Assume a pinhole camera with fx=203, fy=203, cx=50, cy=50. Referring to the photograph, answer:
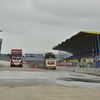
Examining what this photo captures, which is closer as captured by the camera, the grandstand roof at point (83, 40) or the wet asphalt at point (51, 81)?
the wet asphalt at point (51, 81)

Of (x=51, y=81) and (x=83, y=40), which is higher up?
(x=83, y=40)

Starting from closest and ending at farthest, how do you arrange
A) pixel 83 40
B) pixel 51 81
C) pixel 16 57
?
pixel 51 81
pixel 16 57
pixel 83 40

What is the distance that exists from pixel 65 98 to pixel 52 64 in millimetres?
32991

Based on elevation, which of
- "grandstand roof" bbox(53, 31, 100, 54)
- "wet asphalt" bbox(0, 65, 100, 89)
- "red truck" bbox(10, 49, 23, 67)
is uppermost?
"grandstand roof" bbox(53, 31, 100, 54)

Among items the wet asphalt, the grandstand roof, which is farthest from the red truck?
the wet asphalt

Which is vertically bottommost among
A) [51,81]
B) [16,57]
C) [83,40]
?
[51,81]

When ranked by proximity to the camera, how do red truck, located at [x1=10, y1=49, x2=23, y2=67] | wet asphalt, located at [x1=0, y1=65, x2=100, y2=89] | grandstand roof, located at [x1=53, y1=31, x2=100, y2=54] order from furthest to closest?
grandstand roof, located at [x1=53, y1=31, x2=100, y2=54] → red truck, located at [x1=10, y1=49, x2=23, y2=67] → wet asphalt, located at [x1=0, y1=65, x2=100, y2=89]

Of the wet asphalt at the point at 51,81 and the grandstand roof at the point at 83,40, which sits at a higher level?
the grandstand roof at the point at 83,40

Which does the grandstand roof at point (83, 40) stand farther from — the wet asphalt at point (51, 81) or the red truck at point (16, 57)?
the wet asphalt at point (51, 81)

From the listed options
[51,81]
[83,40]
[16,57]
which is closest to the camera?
[51,81]

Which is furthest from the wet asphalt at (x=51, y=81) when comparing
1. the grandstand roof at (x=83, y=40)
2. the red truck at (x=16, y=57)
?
the grandstand roof at (x=83, y=40)

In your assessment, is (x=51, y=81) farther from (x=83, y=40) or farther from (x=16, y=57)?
(x=83, y=40)

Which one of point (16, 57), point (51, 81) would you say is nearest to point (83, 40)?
point (16, 57)

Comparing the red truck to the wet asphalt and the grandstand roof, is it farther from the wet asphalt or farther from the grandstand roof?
the wet asphalt
